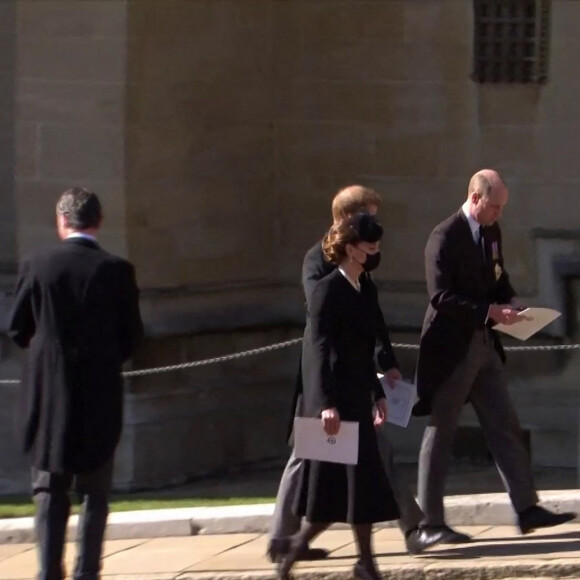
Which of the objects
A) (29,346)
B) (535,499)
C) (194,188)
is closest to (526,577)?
(535,499)

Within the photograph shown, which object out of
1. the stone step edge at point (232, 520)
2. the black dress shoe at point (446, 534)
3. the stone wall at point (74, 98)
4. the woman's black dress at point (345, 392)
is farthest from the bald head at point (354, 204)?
the stone wall at point (74, 98)

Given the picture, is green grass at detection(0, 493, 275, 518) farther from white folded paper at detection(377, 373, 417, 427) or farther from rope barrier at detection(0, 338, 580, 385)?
white folded paper at detection(377, 373, 417, 427)

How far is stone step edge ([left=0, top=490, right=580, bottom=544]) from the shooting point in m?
8.12

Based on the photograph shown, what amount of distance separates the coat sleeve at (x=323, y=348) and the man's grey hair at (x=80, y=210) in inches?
36.6

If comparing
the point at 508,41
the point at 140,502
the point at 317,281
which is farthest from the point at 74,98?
→ the point at 317,281

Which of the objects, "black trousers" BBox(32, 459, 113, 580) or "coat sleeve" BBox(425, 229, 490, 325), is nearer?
"black trousers" BBox(32, 459, 113, 580)

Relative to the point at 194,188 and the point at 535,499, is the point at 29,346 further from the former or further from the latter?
the point at 194,188

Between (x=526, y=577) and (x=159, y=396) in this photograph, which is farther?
(x=159, y=396)

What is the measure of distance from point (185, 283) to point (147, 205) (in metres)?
0.63

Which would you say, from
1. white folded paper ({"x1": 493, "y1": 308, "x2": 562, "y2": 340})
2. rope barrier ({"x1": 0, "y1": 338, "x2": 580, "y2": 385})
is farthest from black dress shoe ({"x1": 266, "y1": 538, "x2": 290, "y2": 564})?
rope barrier ({"x1": 0, "y1": 338, "x2": 580, "y2": 385})

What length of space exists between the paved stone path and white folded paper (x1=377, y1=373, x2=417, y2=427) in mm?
624

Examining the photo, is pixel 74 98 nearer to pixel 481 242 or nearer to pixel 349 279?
pixel 481 242

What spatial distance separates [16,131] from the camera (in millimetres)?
10336

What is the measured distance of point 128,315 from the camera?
6449 millimetres
